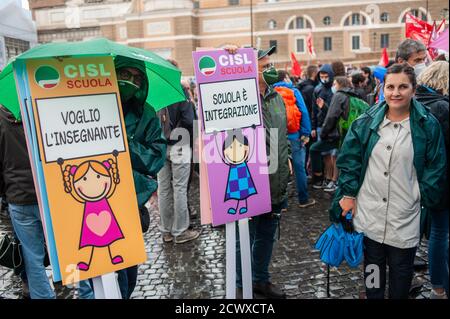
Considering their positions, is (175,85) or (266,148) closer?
(175,85)

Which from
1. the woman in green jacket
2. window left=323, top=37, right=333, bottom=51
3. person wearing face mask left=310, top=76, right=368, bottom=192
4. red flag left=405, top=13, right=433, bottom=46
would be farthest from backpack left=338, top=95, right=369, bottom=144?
window left=323, top=37, right=333, bottom=51

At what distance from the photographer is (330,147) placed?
7.02 meters

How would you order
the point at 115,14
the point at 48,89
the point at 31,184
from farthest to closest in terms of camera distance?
the point at 115,14 → the point at 31,184 → the point at 48,89

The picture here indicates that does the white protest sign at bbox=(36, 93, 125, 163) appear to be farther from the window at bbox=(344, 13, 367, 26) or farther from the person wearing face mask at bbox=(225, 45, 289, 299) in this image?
the window at bbox=(344, 13, 367, 26)

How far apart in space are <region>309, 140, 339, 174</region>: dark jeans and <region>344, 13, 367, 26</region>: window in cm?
4749

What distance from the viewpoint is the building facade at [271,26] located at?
1962 inches

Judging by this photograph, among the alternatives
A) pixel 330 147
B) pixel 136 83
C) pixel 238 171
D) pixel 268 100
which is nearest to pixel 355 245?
pixel 238 171

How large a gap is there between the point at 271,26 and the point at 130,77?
173ft

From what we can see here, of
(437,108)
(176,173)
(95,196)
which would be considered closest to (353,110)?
(176,173)

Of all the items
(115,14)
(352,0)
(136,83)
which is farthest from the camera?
(115,14)

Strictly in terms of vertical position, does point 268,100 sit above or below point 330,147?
above

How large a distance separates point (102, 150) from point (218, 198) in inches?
36.4

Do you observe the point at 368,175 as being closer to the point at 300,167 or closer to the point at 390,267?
the point at 390,267
